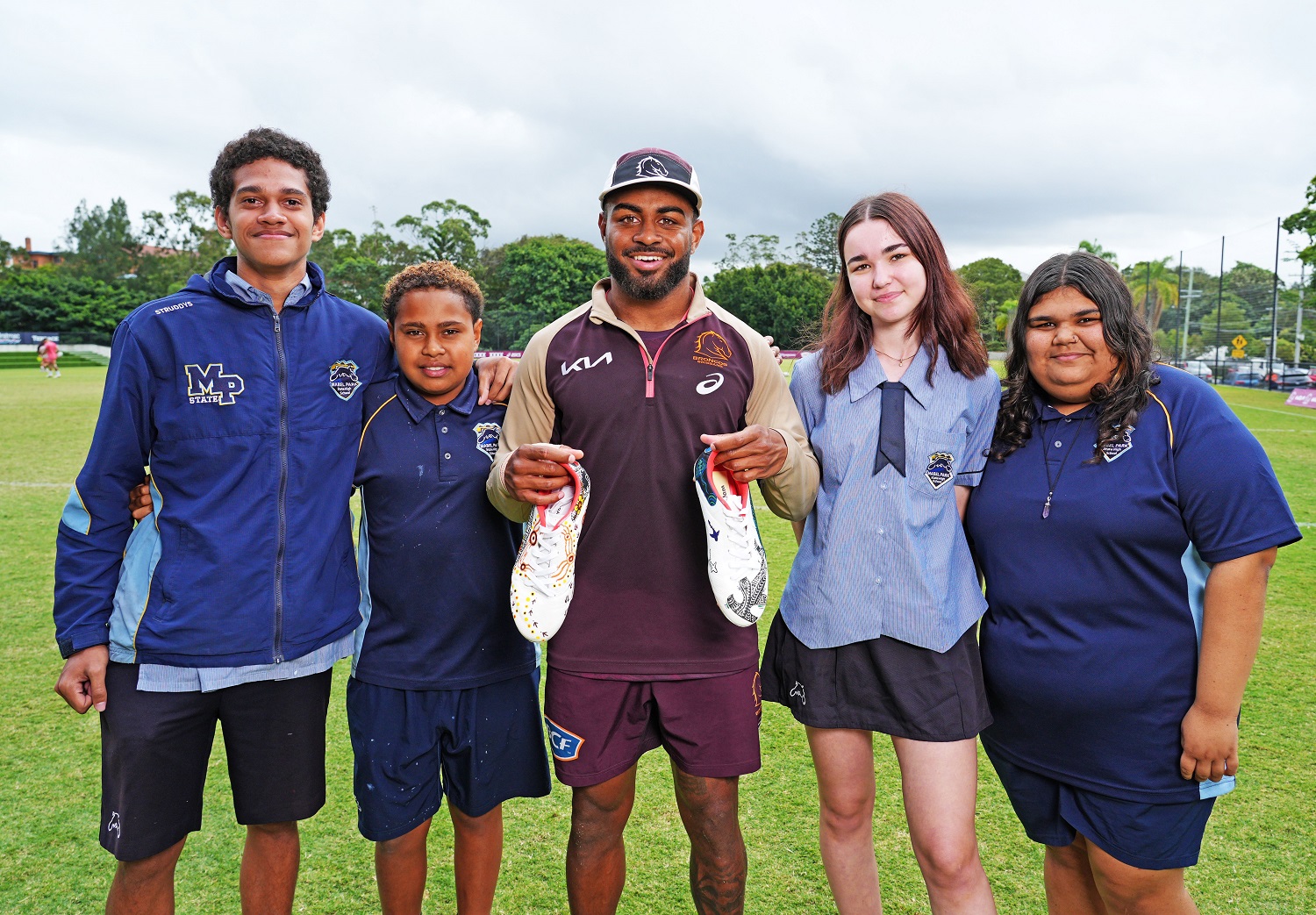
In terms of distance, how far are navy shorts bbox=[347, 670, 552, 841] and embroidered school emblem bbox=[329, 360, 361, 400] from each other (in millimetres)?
952

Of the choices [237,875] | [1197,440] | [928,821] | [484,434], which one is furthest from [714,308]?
[237,875]

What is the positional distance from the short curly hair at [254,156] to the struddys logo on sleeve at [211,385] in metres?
0.60

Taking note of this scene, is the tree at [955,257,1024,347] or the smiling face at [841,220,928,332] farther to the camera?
the tree at [955,257,1024,347]

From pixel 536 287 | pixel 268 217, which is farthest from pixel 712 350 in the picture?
pixel 536 287

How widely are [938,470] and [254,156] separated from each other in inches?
94.3

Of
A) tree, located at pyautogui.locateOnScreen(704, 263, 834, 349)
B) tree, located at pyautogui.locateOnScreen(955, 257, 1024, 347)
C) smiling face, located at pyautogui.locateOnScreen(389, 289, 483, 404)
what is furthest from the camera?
tree, located at pyautogui.locateOnScreen(955, 257, 1024, 347)

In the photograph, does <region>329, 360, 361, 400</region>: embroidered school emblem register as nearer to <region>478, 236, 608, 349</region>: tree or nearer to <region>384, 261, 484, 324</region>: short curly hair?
<region>384, 261, 484, 324</region>: short curly hair

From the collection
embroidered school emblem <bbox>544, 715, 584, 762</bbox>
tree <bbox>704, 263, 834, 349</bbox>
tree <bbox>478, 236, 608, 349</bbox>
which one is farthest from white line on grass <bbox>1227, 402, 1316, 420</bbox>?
tree <bbox>478, 236, 608, 349</bbox>

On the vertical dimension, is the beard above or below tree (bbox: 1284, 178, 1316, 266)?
below

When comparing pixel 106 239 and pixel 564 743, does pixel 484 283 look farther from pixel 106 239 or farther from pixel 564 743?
pixel 564 743

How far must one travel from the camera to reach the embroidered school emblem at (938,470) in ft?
8.52

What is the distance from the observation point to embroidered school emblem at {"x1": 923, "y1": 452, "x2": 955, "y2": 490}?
2.60m

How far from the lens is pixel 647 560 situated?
2.67 metres

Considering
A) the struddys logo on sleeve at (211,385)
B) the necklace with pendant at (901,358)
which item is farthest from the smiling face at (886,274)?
the struddys logo on sleeve at (211,385)
